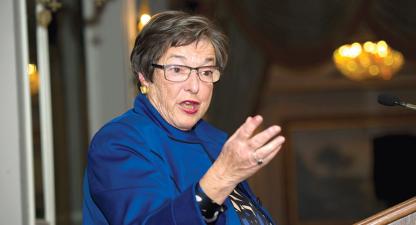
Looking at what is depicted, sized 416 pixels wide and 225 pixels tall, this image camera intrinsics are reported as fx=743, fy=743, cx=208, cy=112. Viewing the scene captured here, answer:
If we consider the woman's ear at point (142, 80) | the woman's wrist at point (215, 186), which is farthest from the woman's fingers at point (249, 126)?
the woman's ear at point (142, 80)

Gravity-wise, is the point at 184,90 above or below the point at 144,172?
above

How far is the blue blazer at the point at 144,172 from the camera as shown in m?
1.63

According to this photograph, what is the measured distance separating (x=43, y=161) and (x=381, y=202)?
5.11 meters

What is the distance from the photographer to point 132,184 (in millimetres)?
1707

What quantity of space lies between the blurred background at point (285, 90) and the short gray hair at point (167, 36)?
212cm

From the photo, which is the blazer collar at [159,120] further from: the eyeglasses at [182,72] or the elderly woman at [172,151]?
the eyeglasses at [182,72]

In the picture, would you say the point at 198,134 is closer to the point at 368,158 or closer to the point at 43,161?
the point at 43,161

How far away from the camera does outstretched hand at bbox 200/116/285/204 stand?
4.80ft

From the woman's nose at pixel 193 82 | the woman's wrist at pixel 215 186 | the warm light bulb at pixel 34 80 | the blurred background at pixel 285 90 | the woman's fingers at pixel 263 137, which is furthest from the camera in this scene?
the blurred background at pixel 285 90

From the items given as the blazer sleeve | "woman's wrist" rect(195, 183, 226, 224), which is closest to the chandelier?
the blazer sleeve

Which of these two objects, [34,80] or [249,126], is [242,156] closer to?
[249,126]

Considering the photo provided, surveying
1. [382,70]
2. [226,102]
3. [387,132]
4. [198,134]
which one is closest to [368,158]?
[387,132]

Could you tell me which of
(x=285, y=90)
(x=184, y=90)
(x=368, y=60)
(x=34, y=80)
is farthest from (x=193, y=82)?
(x=285, y=90)

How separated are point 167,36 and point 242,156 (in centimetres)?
57
